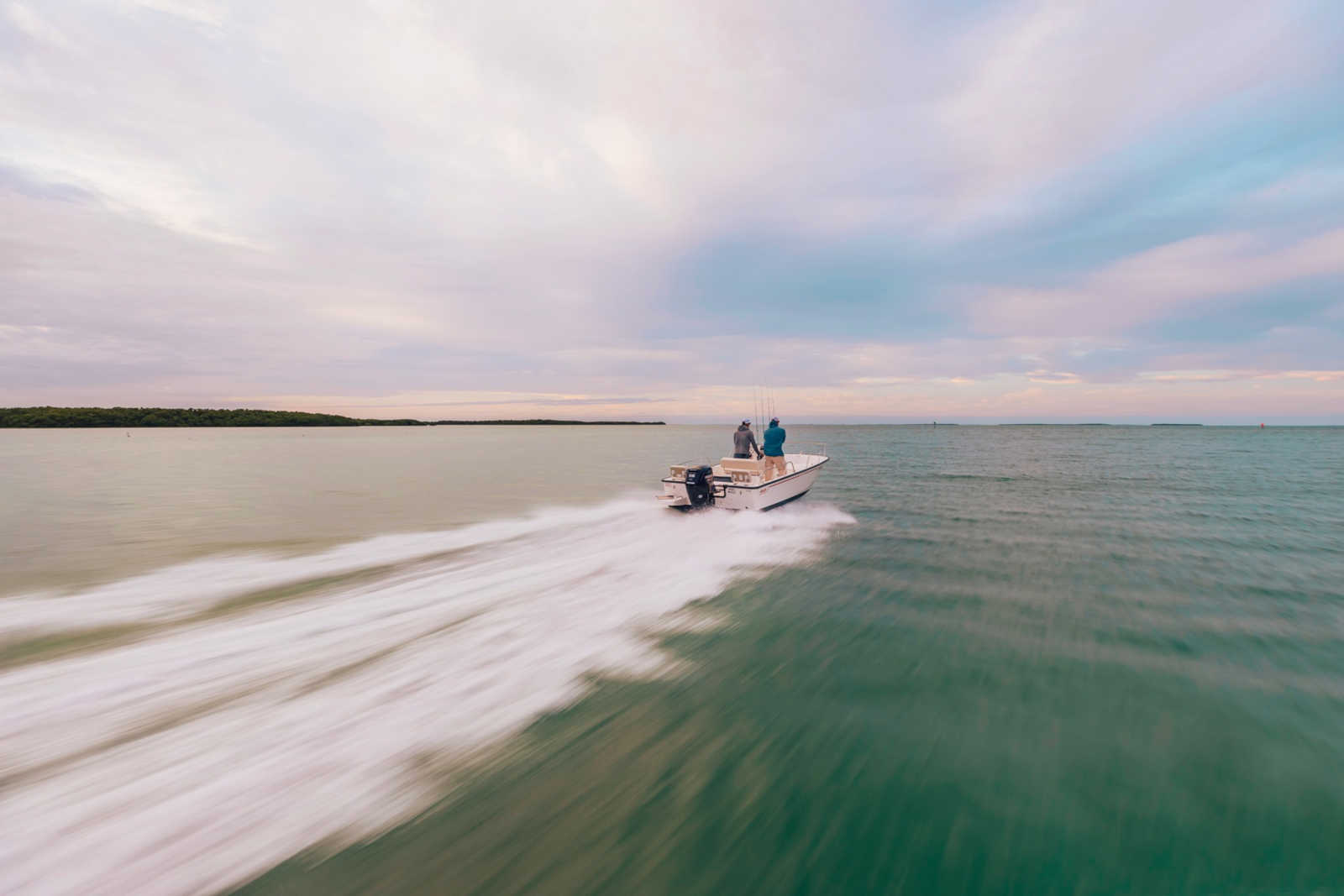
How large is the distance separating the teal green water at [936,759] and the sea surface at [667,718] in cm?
3

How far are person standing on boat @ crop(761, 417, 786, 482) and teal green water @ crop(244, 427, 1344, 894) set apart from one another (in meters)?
6.99

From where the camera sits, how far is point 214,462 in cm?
3844

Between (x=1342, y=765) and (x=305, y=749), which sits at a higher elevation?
(x=305, y=749)

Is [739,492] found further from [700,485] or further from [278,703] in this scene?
[278,703]

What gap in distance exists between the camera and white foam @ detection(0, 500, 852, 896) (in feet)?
11.8

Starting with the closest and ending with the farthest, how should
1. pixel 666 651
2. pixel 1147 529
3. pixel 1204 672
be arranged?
pixel 1204 672 → pixel 666 651 → pixel 1147 529

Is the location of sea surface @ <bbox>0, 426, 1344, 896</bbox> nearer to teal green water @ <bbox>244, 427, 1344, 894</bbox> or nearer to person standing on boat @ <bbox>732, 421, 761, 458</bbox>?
teal green water @ <bbox>244, 427, 1344, 894</bbox>

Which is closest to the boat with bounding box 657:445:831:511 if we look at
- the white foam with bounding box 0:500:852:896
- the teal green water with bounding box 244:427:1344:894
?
the white foam with bounding box 0:500:852:896

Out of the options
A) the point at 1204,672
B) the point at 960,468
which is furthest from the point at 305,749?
the point at 960,468

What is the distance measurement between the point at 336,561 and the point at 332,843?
27.6 feet

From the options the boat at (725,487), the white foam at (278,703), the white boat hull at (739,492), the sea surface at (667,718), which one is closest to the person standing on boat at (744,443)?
the boat at (725,487)

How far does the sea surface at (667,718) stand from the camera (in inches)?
139

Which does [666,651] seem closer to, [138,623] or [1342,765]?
[1342,765]

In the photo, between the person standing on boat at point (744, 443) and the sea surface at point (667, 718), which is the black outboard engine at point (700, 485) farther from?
the sea surface at point (667, 718)
